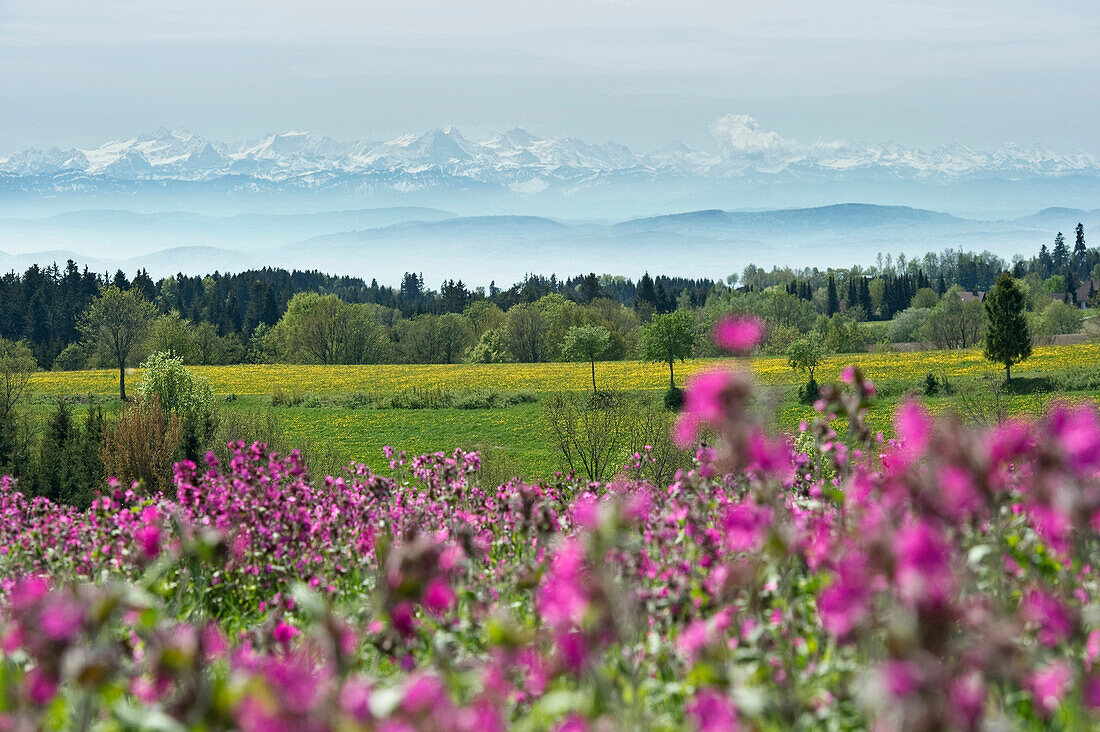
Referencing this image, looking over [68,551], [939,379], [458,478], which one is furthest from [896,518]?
[939,379]

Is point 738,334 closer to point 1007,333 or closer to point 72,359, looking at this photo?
point 1007,333

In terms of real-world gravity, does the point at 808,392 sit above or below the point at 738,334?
below

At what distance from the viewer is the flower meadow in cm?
258

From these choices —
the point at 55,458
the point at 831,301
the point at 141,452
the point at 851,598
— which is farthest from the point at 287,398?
the point at 831,301

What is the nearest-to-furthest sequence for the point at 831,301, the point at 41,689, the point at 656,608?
1. the point at 41,689
2. the point at 656,608
3. the point at 831,301

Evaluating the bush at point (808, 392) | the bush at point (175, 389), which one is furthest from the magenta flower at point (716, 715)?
the bush at point (808, 392)

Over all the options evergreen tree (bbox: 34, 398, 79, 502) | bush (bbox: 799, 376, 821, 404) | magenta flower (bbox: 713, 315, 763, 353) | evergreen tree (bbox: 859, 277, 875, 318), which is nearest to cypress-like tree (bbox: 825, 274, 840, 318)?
evergreen tree (bbox: 859, 277, 875, 318)

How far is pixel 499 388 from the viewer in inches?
2625

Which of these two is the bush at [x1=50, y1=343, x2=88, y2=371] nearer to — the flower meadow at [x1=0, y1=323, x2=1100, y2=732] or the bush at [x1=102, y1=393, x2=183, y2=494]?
the bush at [x1=102, y1=393, x2=183, y2=494]

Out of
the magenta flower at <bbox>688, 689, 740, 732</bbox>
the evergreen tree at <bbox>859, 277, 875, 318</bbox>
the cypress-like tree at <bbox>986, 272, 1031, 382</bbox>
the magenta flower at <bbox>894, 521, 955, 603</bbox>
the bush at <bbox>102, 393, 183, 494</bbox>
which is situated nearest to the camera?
the magenta flower at <bbox>894, 521, 955, 603</bbox>

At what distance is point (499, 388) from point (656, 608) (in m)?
61.9

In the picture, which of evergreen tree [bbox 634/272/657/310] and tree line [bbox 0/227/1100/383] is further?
evergreen tree [bbox 634/272/657/310]

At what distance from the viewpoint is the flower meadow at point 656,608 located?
2576 mm

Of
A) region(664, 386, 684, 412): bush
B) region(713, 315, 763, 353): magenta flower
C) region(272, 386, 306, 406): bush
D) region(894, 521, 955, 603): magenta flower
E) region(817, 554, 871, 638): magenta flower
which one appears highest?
region(713, 315, 763, 353): magenta flower
